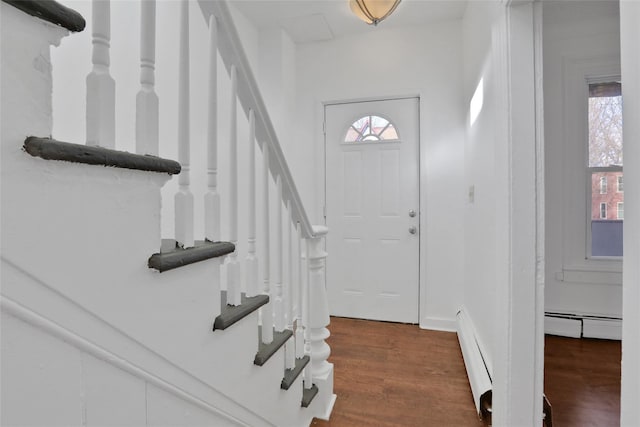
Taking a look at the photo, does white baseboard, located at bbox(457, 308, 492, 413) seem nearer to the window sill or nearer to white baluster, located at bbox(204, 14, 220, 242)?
the window sill

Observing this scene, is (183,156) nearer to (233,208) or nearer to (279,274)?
(233,208)

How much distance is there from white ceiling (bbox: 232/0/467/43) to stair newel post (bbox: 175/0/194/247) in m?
2.21

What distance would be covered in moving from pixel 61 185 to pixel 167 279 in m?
0.29

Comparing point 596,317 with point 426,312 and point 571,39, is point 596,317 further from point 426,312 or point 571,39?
point 571,39

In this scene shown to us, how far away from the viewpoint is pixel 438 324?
293 cm

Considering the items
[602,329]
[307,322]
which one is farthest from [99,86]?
[602,329]

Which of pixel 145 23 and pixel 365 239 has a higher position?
pixel 145 23

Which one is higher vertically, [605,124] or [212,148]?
[605,124]

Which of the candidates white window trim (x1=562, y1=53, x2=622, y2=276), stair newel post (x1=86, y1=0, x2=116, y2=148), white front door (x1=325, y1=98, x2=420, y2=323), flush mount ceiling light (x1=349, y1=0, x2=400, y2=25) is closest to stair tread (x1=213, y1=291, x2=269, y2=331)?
stair newel post (x1=86, y1=0, x2=116, y2=148)

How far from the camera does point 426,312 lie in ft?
9.74

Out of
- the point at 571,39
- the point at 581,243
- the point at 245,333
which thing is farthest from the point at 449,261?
the point at 245,333

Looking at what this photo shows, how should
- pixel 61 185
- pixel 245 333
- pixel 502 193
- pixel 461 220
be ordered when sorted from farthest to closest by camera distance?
pixel 461 220, pixel 502 193, pixel 245 333, pixel 61 185

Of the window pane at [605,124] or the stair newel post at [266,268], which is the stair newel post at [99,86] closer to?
the stair newel post at [266,268]

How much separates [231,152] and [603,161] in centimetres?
314
